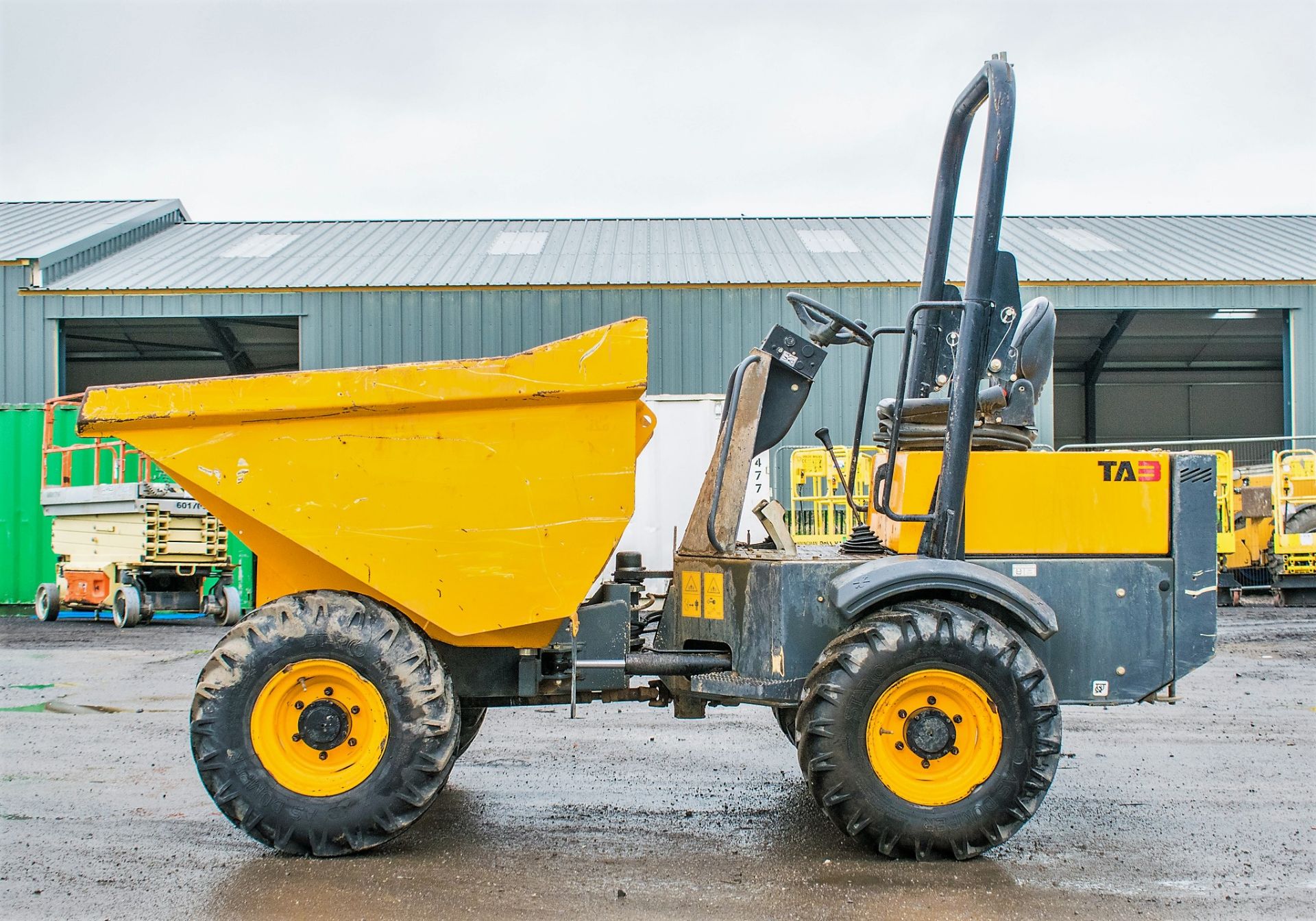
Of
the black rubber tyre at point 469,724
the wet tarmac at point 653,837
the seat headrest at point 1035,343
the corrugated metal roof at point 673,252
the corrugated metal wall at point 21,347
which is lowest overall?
the wet tarmac at point 653,837

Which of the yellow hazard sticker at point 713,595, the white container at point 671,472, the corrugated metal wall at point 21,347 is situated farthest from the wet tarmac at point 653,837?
the corrugated metal wall at point 21,347

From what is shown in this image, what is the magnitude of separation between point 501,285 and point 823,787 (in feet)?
54.1

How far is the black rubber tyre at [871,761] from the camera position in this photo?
432 centimetres

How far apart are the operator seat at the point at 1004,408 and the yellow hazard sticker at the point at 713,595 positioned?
3.36ft

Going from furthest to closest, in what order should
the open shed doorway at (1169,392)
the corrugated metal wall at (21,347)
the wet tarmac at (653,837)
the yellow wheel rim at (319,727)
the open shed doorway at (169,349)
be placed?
the open shed doorway at (1169,392), the open shed doorway at (169,349), the corrugated metal wall at (21,347), the yellow wheel rim at (319,727), the wet tarmac at (653,837)

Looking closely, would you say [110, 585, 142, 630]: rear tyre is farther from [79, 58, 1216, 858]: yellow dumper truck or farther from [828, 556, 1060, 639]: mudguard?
[828, 556, 1060, 639]: mudguard

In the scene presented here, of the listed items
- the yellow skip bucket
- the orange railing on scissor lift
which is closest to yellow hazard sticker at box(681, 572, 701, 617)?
the yellow skip bucket

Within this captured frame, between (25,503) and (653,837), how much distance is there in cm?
1583

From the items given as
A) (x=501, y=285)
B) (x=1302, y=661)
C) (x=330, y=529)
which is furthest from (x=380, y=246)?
(x=330, y=529)

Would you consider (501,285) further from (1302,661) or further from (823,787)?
(823,787)

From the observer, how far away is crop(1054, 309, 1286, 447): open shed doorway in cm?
3083

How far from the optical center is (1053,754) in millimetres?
4355

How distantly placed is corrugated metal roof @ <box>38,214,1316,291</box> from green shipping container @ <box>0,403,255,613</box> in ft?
12.1

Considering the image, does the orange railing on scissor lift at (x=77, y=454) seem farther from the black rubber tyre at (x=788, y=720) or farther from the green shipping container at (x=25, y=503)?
the black rubber tyre at (x=788, y=720)
